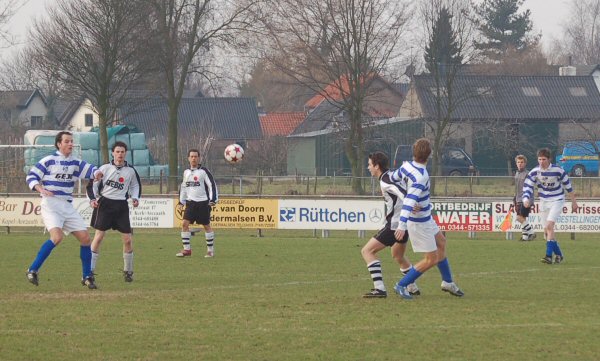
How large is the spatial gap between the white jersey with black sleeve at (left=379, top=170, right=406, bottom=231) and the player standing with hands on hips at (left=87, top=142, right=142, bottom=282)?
405 centimetres

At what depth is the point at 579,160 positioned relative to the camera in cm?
5541

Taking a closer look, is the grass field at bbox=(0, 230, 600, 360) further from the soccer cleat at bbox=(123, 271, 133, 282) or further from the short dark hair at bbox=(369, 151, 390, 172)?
the short dark hair at bbox=(369, 151, 390, 172)

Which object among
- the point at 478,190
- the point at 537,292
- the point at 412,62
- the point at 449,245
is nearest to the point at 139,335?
the point at 537,292

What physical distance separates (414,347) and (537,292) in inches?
194

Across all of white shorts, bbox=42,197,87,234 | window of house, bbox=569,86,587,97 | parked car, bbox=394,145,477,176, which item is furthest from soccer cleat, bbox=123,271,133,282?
window of house, bbox=569,86,587,97

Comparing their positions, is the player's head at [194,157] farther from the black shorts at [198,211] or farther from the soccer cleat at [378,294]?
the soccer cleat at [378,294]

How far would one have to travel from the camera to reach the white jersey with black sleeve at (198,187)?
65.7 ft

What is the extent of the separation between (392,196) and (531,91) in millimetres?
54080

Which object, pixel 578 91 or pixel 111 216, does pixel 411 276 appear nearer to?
pixel 111 216

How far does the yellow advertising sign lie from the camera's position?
2789 cm

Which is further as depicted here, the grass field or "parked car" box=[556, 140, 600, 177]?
"parked car" box=[556, 140, 600, 177]

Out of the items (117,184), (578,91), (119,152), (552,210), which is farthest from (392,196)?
(578,91)

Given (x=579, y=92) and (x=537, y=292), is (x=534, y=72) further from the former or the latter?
(x=537, y=292)

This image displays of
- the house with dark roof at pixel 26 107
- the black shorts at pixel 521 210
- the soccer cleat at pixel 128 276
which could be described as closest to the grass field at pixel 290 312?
the soccer cleat at pixel 128 276
